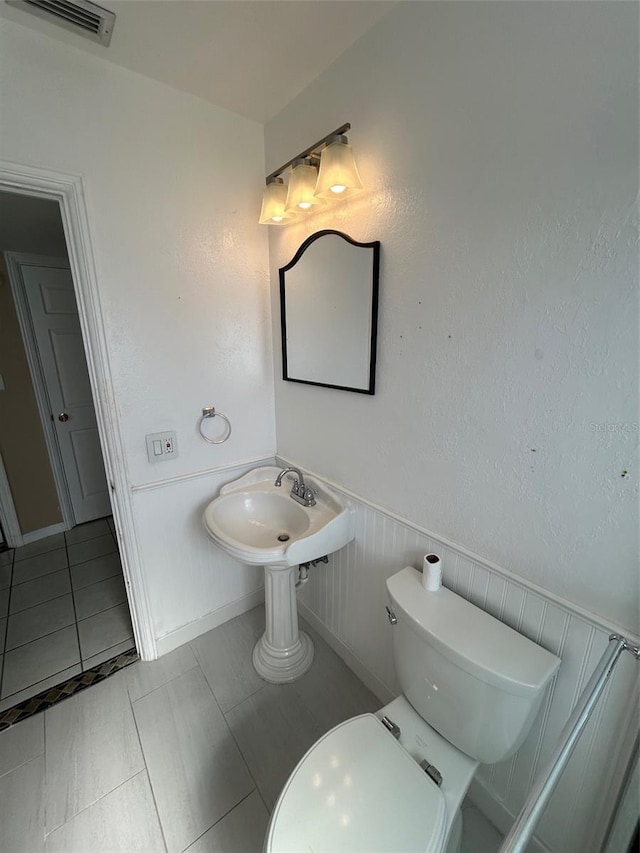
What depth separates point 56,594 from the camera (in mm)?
2170

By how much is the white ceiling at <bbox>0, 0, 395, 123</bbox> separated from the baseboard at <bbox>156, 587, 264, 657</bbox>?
7.72 ft

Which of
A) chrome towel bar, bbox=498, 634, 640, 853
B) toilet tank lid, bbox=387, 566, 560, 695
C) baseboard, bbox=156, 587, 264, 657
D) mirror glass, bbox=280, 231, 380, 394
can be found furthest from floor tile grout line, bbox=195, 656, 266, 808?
mirror glass, bbox=280, 231, 380, 394

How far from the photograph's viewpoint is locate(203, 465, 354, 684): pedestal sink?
146 cm

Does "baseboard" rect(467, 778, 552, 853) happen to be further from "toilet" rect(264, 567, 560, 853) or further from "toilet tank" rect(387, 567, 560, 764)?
"toilet tank" rect(387, 567, 560, 764)

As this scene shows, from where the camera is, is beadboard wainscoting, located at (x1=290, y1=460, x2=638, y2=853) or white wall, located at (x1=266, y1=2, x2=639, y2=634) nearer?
white wall, located at (x1=266, y1=2, x2=639, y2=634)

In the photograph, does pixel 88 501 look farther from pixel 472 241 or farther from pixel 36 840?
pixel 472 241

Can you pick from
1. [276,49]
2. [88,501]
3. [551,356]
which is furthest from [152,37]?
[88,501]

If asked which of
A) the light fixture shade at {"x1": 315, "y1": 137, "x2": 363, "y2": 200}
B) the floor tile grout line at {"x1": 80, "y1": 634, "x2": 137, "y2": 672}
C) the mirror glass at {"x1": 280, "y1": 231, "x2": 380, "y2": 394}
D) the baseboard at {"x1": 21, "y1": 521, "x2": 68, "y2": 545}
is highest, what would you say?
the light fixture shade at {"x1": 315, "y1": 137, "x2": 363, "y2": 200}

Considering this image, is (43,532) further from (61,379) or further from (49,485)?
(61,379)

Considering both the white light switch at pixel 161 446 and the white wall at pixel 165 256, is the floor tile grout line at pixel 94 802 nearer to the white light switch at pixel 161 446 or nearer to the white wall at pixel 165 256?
the white wall at pixel 165 256

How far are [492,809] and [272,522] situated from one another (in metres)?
1.23

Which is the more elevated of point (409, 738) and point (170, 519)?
point (170, 519)

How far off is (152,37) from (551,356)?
4.97 ft

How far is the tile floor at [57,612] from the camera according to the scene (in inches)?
66.3
